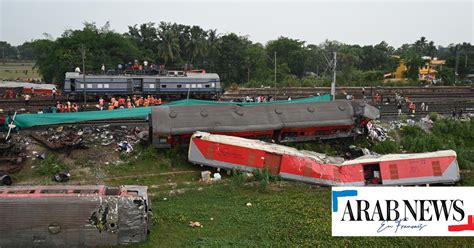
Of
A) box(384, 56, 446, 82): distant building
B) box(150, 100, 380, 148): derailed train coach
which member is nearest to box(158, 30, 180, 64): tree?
box(384, 56, 446, 82): distant building

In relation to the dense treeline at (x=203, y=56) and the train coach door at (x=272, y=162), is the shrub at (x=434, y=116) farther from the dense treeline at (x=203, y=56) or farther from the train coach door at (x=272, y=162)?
the train coach door at (x=272, y=162)

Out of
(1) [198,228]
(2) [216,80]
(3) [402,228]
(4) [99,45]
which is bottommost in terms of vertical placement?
(1) [198,228]

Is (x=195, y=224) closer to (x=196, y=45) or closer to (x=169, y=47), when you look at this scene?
(x=169, y=47)

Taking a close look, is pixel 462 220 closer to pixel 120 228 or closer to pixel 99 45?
pixel 120 228

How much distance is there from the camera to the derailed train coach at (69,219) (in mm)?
13219

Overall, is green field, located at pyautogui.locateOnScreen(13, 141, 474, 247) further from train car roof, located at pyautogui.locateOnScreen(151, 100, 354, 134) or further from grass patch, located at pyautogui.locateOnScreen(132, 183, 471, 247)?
train car roof, located at pyautogui.locateOnScreen(151, 100, 354, 134)

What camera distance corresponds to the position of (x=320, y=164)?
2116 centimetres

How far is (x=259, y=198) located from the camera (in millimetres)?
18344

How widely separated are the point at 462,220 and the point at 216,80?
96.4ft

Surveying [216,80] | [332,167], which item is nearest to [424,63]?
[216,80]

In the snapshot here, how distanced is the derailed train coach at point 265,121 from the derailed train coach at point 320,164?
1.87m

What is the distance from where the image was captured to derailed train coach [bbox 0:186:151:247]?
1322 cm

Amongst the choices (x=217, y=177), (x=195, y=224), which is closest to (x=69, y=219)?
(x=195, y=224)

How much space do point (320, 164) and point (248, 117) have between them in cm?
537
